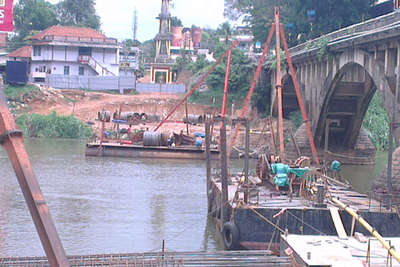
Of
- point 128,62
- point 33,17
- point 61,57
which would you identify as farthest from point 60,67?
point 128,62

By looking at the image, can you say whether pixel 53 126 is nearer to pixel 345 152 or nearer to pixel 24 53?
pixel 24 53

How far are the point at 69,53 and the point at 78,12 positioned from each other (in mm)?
26860

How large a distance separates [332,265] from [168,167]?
33.0 metres

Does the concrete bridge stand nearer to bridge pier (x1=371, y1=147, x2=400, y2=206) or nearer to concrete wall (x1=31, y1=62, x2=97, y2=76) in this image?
bridge pier (x1=371, y1=147, x2=400, y2=206)

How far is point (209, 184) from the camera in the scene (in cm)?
2848

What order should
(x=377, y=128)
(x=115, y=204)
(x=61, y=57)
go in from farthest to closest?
(x=61, y=57) < (x=377, y=128) < (x=115, y=204)

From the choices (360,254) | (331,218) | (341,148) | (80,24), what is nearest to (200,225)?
(331,218)

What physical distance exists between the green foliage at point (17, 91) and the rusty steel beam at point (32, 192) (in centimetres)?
7072

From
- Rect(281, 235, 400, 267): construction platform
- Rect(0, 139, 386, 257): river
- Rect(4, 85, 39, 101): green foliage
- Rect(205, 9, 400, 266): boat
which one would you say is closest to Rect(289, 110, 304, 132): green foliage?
Rect(0, 139, 386, 257): river

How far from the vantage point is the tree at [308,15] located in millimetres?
63097

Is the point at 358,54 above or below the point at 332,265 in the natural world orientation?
above

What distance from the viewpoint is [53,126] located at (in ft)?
220

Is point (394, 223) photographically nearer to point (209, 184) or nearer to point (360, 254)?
point (360, 254)

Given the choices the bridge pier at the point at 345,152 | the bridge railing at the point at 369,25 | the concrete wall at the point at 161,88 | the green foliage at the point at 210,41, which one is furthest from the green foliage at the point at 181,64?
the bridge railing at the point at 369,25
